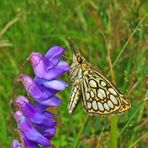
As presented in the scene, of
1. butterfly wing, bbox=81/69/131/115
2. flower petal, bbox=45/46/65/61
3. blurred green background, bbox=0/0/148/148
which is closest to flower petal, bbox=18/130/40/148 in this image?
flower petal, bbox=45/46/65/61

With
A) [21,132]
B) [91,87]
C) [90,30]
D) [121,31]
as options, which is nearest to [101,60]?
[121,31]

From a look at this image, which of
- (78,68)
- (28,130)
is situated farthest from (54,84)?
(78,68)

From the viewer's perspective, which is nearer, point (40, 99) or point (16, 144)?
point (40, 99)

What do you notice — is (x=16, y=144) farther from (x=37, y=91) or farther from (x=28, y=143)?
(x=37, y=91)

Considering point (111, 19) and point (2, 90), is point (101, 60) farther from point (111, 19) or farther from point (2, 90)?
point (2, 90)

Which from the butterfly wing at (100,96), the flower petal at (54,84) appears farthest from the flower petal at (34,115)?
the butterfly wing at (100,96)

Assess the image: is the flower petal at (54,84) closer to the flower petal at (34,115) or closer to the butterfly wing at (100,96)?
the flower petal at (34,115)
